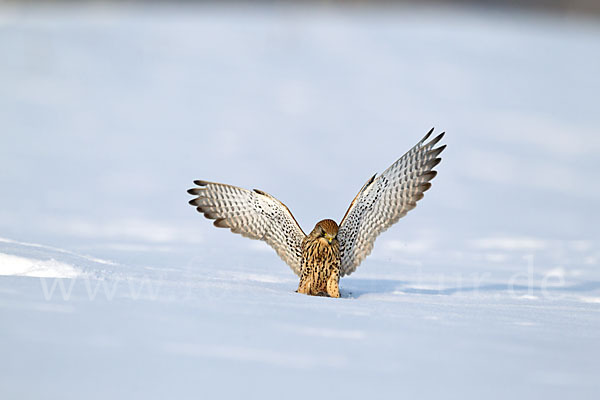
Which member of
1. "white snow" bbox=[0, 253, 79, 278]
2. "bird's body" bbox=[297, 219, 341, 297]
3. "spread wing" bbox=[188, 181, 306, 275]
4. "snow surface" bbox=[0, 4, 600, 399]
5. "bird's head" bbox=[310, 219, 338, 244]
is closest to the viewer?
"snow surface" bbox=[0, 4, 600, 399]

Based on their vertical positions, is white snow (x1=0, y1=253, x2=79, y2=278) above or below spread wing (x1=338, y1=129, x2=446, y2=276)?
below

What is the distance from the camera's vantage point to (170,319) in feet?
11.0

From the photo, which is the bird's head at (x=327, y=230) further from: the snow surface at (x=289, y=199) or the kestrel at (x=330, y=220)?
the snow surface at (x=289, y=199)

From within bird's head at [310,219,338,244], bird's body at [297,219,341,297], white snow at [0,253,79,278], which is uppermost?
bird's head at [310,219,338,244]

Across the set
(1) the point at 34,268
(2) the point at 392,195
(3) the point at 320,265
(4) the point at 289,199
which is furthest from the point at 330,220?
(4) the point at 289,199

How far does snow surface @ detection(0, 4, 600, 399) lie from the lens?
2.94m

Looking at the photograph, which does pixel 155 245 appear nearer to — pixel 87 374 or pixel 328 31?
pixel 87 374

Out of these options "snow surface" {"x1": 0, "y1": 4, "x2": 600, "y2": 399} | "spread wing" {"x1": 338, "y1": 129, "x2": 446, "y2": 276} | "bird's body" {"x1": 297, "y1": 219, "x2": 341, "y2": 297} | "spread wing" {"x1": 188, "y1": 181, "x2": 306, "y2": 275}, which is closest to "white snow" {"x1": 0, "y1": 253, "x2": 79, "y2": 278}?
"snow surface" {"x1": 0, "y1": 4, "x2": 600, "y2": 399}

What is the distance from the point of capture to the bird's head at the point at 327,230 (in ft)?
15.1

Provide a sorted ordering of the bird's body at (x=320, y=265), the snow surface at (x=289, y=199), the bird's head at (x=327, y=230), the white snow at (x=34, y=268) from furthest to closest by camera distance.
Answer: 1. the bird's body at (x=320, y=265)
2. the bird's head at (x=327, y=230)
3. the white snow at (x=34, y=268)
4. the snow surface at (x=289, y=199)

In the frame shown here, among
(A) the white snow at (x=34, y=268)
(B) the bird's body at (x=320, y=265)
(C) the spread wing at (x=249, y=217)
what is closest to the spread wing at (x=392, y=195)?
(B) the bird's body at (x=320, y=265)

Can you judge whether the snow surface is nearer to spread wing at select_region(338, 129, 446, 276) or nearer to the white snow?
the white snow

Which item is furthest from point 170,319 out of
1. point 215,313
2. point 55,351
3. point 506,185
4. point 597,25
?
point 597,25

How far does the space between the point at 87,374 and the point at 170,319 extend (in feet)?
2.48
